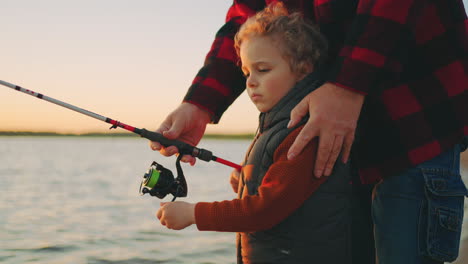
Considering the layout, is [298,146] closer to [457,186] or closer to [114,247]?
[457,186]

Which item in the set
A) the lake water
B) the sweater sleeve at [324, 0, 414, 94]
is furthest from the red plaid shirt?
the lake water

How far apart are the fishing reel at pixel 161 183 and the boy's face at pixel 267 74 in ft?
1.96

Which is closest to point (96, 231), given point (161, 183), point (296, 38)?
point (161, 183)

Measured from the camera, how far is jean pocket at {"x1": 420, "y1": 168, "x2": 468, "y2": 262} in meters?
1.66

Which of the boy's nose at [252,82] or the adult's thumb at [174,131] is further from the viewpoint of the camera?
the adult's thumb at [174,131]

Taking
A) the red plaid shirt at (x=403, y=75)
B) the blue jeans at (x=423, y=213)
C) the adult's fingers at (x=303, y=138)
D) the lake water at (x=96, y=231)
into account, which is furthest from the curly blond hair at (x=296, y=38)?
the lake water at (x=96, y=231)

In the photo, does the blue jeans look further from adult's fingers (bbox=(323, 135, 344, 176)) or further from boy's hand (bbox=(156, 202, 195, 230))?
boy's hand (bbox=(156, 202, 195, 230))

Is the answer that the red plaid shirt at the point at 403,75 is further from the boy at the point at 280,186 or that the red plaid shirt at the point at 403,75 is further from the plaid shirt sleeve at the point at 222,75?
the plaid shirt sleeve at the point at 222,75

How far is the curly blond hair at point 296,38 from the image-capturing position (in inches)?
76.2

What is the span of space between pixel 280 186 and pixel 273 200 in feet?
0.18

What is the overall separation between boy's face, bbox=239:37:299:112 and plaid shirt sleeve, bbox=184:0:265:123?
1.53 ft

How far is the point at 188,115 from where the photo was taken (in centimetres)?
238

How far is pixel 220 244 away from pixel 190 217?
200 inches

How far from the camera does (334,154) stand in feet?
5.46
